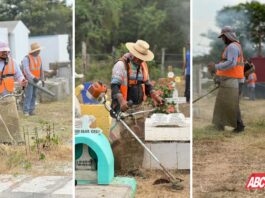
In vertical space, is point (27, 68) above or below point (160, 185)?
above

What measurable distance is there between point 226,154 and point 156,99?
2.38 ft

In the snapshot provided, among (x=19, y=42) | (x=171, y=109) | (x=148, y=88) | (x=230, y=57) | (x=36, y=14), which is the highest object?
(x=36, y=14)

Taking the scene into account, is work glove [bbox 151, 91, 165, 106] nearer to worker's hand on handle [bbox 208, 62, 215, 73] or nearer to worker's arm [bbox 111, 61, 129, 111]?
worker's arm [bbox 111, 61, 129, 111]

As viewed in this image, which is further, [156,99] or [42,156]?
[42,156]

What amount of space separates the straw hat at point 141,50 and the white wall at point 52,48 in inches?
20.0

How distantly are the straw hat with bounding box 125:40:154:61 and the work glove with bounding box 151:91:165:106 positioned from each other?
293 mm

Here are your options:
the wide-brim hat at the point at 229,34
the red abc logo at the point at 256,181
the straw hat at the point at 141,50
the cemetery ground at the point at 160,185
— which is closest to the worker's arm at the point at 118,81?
the straw hat at the point at 141,50

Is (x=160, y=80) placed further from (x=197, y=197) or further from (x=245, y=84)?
(x=197, y=197)

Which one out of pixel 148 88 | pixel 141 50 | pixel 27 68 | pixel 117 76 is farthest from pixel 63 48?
pixel 148 88

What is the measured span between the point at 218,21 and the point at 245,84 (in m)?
0.57

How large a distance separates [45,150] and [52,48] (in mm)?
856

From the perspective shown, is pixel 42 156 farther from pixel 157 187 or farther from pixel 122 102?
pixel 157 187

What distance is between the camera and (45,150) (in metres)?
4.63

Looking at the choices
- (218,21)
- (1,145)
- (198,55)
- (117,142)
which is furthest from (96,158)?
(218,21)
